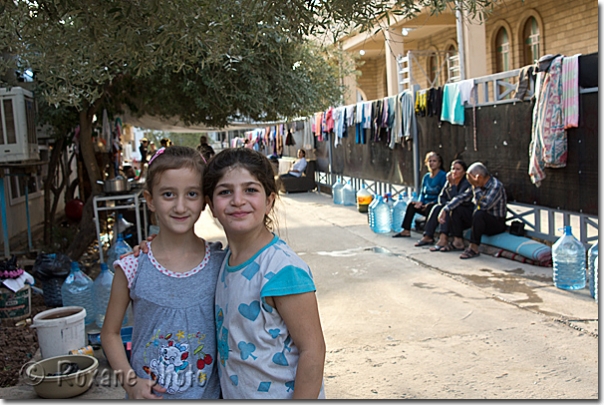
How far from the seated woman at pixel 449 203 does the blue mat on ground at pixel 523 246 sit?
0.56 metres

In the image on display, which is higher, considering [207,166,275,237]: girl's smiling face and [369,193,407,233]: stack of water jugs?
[207,166,275,237]: girl's smiling face

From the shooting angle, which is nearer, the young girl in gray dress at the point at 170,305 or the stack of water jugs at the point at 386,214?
the young girl in gray dress at the point at 170,305

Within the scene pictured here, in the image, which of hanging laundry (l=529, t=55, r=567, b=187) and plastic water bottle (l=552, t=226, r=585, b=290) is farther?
hanging laundry (l=529, t=55, r=567, b=187)

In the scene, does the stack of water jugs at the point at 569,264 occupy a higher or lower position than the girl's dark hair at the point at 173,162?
lower

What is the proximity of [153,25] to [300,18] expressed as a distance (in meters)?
0.87

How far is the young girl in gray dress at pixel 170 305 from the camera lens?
2.14m

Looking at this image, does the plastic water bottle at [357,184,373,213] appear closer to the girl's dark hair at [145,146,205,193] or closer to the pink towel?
the pink towel

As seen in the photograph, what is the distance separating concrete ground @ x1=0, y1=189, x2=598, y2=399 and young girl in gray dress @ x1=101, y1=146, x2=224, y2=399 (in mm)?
600

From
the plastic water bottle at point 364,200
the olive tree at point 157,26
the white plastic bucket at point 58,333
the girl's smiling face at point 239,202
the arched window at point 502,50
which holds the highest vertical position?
the arched window at point 502,50

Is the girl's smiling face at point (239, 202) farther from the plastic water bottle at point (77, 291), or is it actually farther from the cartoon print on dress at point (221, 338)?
the plastic water bottle at point (77, 291)

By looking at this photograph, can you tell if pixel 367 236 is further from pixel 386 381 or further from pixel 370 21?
pixel 370 21

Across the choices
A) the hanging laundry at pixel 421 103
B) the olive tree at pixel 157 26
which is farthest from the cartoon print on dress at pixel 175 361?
the hanging laundry at pixel 421 103

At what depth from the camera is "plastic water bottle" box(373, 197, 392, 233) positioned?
10.9m

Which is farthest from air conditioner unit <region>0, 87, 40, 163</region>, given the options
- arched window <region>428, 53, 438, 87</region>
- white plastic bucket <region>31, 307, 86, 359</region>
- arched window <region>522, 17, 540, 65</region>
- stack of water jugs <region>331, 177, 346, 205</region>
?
arched window <region>428, 53, 438, 87</region>
